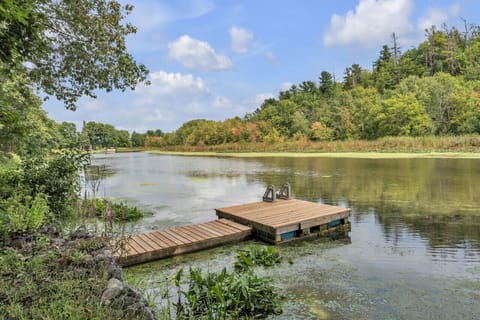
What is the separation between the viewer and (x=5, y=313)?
2.20 meters

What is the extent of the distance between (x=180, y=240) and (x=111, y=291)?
2.98 m

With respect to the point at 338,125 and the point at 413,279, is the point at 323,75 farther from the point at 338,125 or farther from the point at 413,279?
the point at 413,279

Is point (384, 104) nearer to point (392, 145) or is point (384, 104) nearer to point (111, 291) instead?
point (392, 145)

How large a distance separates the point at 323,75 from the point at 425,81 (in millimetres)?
22213

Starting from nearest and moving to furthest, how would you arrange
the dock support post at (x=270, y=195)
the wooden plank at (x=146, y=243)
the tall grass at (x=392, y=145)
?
the wooden plank at (x=146, y=243)
the dock support post at (x=270, y=195)
the tall grass at (x=392, y=145)

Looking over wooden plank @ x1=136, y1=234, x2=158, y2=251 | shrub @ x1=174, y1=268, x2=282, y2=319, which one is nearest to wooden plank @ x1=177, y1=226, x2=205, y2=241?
wooden plank @ x1=136, y1=234, x2=158, y2=251

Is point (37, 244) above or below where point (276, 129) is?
below

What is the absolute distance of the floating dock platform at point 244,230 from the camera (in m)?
5.34

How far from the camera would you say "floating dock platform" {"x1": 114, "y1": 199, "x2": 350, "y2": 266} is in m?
5.34

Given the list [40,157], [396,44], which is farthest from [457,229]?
[396,44]

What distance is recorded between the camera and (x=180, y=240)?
5.62 meters

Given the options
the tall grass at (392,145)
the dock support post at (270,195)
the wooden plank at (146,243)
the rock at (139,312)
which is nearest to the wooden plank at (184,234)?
the wooden plank at (146,243)

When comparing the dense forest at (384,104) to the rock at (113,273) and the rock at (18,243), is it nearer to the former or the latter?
the rock at (18,243)

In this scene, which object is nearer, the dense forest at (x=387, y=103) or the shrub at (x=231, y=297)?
the shrub at (x=231, y=297)
